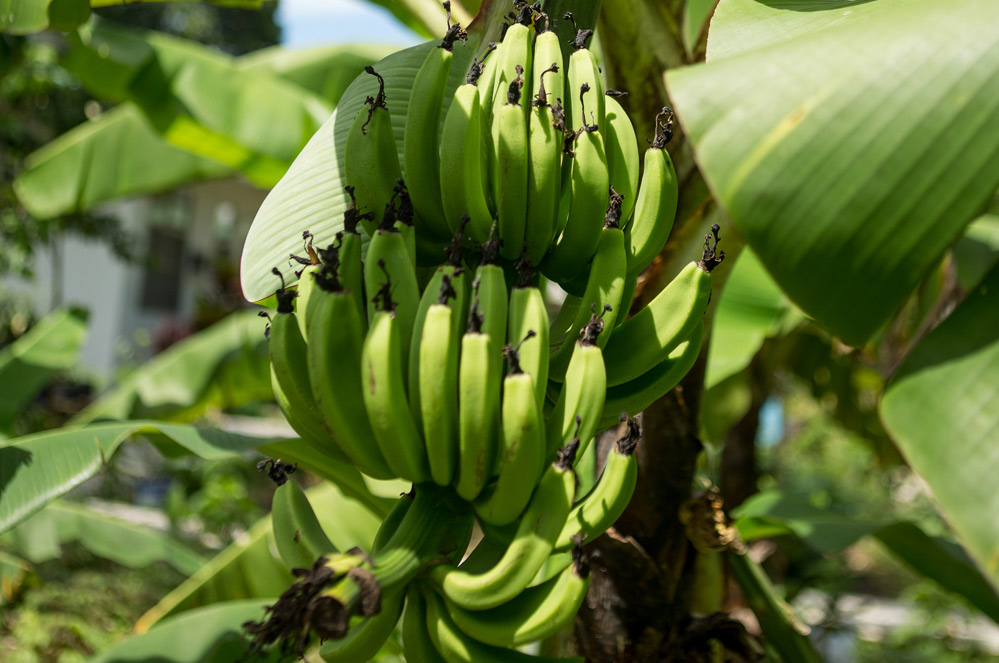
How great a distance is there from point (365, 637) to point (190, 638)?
104cm

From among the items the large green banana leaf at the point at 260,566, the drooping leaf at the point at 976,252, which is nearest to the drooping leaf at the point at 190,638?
the large green banana leaf at the point at 260,566

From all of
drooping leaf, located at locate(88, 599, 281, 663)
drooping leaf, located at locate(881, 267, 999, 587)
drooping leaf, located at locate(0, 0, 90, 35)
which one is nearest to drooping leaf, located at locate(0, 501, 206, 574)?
drooping leaf, located at locate(88, 599, 281, 663)

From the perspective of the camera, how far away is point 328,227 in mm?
948

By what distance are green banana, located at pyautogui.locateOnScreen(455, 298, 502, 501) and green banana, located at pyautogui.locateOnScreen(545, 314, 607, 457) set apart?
3.0 inches

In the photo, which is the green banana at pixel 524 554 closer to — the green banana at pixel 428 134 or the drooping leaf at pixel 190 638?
the green banana at pixel 428 134

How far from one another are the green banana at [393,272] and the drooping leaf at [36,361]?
6.86 ft

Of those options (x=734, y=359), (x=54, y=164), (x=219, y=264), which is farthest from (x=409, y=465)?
(x=219, y=264)

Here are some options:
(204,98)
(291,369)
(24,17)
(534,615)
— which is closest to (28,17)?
(24,17)

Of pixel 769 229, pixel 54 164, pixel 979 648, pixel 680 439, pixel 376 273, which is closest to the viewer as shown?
pixel 769 229

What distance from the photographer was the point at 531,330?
2.36ft

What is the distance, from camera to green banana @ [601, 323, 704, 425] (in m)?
0.86

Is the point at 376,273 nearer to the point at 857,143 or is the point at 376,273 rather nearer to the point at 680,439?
the point at 857,143

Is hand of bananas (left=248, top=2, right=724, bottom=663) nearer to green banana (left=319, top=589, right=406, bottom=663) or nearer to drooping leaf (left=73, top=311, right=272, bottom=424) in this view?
green banana (left=319, top=589, right=406, bottom=663)

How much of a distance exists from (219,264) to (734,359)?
644 centimetres
